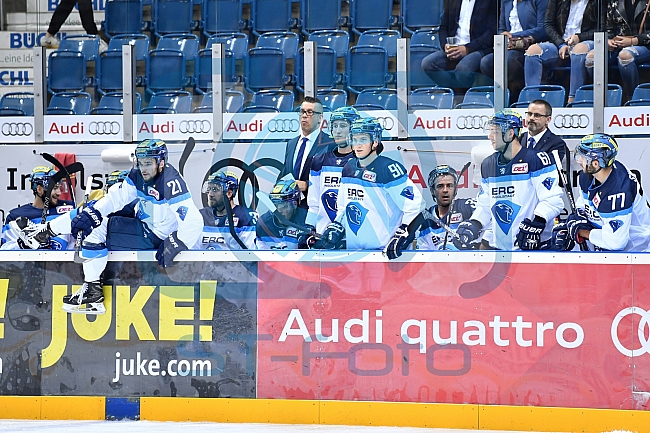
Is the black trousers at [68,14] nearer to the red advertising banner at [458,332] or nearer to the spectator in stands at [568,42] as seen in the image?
the red advertising banner at [458,332]

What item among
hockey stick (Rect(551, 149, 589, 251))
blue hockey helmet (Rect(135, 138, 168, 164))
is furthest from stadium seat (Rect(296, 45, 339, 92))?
hockey stick (Rect(551, 149, 589, 251))

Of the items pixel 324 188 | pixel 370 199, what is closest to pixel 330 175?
pixel 324 188

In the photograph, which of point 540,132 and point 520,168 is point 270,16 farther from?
point 520,168

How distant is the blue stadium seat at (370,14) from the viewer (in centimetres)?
650

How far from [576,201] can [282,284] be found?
1702 mm

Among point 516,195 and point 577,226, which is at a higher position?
point 516,195

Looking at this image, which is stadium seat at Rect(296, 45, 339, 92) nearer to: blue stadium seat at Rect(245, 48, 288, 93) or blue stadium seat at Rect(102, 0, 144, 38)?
blue stadium seat at Rect(245, 48, 288, 93)

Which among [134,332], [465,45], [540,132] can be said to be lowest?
[134,332]

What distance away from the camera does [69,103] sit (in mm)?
6508

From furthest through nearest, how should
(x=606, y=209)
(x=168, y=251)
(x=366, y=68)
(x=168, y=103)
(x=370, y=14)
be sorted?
(x=370, y=14)
(x=366, y=68)
(x=168, y=103)
(x=168, y=251)
(x=606, y=209)

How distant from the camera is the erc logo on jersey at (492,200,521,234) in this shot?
202 inches

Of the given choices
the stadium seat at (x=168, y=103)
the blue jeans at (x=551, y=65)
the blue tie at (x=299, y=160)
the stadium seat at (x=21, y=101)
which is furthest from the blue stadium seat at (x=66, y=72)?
the blue jeans at (x=551, y=65)

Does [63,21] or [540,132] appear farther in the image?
[63,21]

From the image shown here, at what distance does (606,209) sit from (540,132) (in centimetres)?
79
